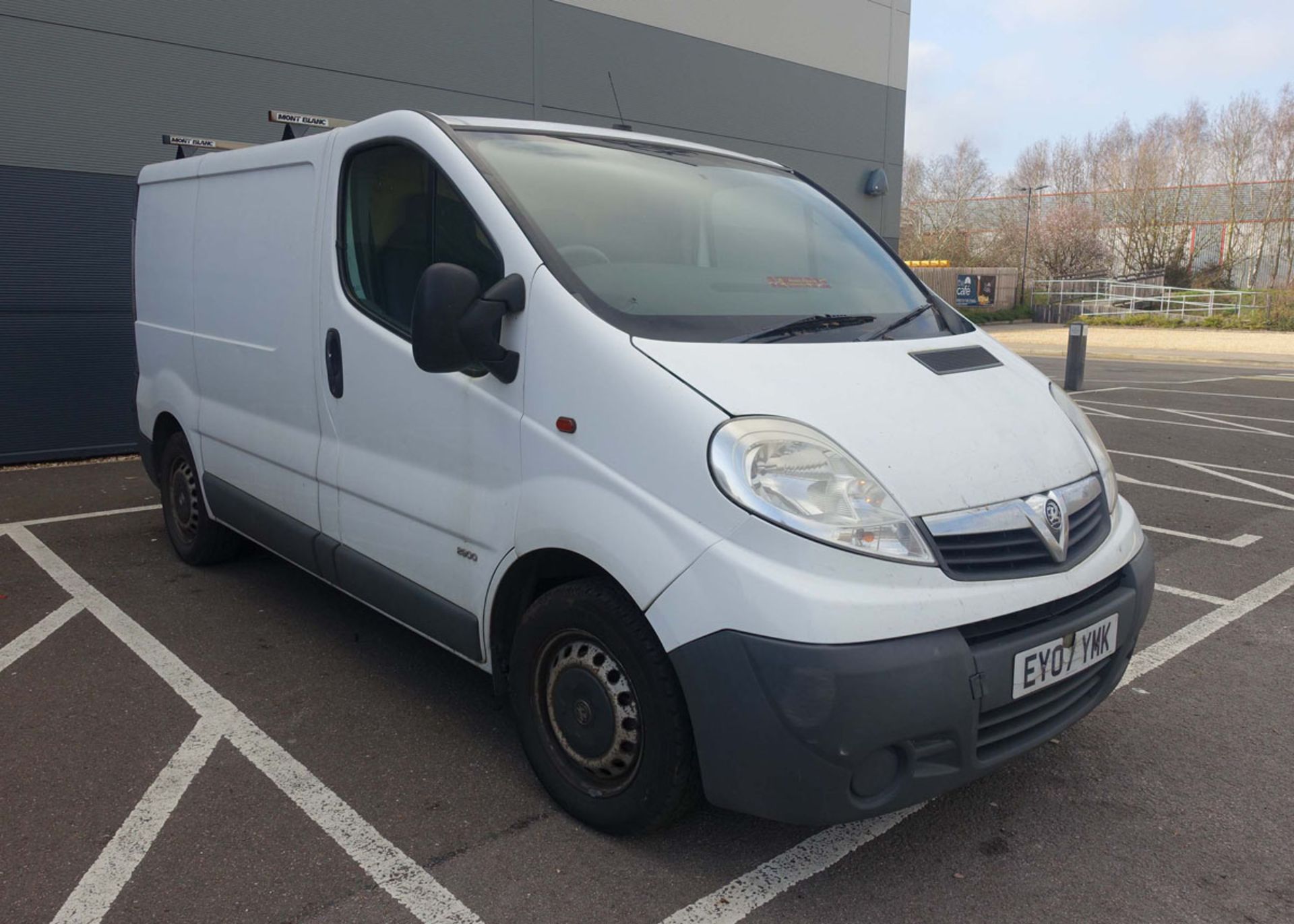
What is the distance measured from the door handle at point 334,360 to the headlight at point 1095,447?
7.97ft

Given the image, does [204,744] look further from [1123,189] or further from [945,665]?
[1123,189]

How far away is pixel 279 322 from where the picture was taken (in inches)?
156

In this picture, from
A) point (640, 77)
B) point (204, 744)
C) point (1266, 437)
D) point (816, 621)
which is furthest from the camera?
point (640, 77)

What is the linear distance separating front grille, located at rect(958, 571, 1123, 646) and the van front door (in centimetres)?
128

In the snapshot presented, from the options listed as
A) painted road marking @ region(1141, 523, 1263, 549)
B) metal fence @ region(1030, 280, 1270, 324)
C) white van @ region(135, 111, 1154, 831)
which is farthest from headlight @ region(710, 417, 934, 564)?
metal fence @ region(1030, 280, 1270, 324)

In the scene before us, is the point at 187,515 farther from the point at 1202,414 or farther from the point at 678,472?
the point at 1202,414

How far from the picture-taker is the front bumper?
225 cm

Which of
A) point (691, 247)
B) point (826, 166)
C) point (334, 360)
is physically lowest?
point (334, 360)

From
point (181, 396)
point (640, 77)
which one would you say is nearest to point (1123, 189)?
point (640, 77)

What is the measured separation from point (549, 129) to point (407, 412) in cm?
114

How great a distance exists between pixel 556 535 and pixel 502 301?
0.68 meters

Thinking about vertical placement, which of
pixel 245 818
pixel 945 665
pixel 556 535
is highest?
pixel 556 535

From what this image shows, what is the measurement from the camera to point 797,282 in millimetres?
3301

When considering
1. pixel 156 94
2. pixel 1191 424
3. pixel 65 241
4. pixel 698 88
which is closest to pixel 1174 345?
pixel 1191 424
